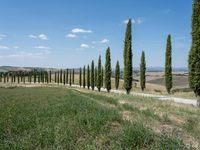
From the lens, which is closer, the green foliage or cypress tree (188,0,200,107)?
cypress tree (188,0,200,107)

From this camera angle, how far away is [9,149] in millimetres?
7094

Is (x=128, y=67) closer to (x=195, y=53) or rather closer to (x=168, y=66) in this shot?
(x=168, y=66)

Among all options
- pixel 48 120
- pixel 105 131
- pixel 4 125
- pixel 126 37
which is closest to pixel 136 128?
pixel 105 131

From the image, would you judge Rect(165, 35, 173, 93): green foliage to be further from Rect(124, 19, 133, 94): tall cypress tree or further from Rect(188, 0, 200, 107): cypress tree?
Rect(188, 0, 200, 107): cypress tree

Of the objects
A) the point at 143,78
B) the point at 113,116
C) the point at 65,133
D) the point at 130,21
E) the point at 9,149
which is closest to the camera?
the point at 9,149

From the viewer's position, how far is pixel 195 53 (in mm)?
24000

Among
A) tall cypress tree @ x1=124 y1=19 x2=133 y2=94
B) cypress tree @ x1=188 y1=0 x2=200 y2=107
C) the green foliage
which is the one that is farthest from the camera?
the green foliage

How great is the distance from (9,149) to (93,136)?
2.43m

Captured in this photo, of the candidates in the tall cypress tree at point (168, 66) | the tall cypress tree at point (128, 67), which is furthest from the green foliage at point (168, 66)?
the tall cypress tree at point (128, 67)

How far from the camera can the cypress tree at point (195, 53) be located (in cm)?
2391

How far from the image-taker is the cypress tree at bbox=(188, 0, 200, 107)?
78.4 feet

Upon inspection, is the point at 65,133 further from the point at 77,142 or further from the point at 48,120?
the point at 48,120

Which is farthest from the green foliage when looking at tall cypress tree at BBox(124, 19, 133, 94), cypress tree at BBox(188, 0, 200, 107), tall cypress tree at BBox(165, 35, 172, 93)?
cypress tree at BBox(188, 0, 200, 107)

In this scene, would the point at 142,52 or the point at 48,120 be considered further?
the point at 142,52
